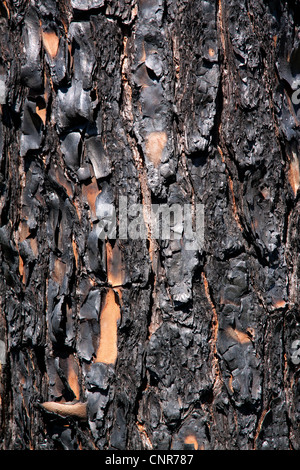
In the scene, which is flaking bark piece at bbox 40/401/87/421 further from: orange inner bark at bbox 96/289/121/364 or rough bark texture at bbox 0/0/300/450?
orange inner bark at bbox 96/289/121/364

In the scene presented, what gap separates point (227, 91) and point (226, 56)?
3.4 inches

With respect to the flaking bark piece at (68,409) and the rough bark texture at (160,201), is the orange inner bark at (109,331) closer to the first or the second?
the rough bark texture at (160,201)

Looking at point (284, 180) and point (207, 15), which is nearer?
point (207, 15)

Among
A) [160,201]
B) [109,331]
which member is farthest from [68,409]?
[160,201]

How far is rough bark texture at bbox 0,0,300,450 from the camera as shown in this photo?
105cm

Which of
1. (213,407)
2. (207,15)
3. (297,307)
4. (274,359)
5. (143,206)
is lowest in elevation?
(213,407)

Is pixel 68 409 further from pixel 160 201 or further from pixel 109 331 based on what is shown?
pixel 160 201

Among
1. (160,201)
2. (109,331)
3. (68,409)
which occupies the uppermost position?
(160,201)

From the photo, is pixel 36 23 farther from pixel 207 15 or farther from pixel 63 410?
pixel 63 410

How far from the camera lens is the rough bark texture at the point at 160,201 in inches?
41.4

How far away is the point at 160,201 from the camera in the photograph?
107 centimetres

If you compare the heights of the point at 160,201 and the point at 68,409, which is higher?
the point at 160,201

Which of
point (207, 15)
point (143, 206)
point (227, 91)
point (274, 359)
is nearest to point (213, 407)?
point (274, 359)

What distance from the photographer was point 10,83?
1.15 metres
